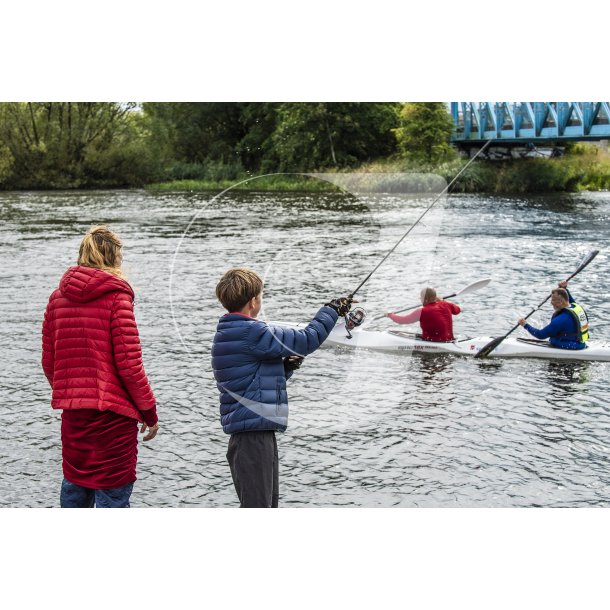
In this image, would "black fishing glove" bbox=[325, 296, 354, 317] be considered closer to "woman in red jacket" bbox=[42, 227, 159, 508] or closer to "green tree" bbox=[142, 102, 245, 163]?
"woman in red jacket" bbox=[42, 227, 159, 508]

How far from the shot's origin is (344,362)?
6059mm

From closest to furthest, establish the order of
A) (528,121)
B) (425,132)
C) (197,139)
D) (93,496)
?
(93,496), (528,121), (425,132), (197,139)

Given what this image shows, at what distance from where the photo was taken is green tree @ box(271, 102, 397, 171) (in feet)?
17.9

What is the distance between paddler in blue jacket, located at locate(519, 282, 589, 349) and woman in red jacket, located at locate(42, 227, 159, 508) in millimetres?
4043

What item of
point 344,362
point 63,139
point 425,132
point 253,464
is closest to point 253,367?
point 253,464

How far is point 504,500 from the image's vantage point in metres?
3.67

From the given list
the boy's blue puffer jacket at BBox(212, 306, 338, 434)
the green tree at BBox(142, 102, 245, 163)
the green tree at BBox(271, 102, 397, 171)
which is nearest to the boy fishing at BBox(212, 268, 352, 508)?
the boy's blue puffer jacket at BBox(212, 306, 338, 434)

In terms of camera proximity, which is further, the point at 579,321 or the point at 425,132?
the point at 425,132

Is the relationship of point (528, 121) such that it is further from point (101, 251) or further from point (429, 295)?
point (101, 251)

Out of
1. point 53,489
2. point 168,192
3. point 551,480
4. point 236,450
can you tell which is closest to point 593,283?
point 168,192

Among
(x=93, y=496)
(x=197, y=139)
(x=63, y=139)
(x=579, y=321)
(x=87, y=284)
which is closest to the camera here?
(x=87, y=284)

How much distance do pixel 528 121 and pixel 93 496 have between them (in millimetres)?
4388

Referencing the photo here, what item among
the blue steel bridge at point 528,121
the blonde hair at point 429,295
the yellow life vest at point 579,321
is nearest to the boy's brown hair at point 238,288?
the blue steel bridge at point 528,121
